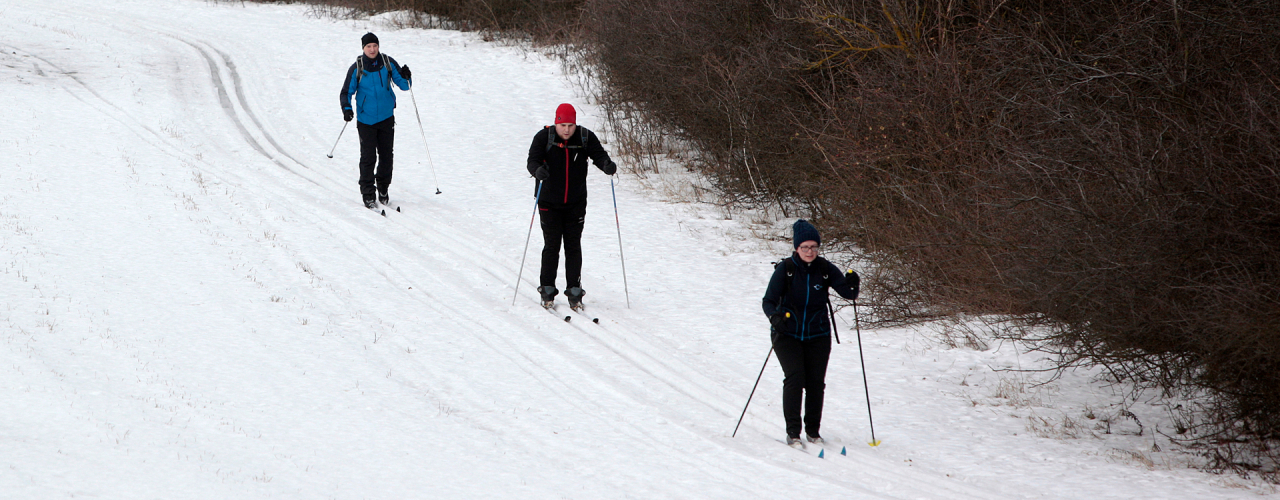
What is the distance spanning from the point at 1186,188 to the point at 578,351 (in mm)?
4772

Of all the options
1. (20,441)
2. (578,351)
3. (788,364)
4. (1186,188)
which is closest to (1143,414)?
(1186,188)

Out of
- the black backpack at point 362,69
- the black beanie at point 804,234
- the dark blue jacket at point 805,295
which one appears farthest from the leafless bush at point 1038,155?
the black backpack at point 362,69

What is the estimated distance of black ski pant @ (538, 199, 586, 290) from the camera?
8.91 metres

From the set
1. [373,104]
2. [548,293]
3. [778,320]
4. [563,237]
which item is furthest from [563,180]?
[373,104]

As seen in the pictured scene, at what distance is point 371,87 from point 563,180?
3903 mm

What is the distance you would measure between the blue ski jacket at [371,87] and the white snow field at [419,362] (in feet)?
4.10

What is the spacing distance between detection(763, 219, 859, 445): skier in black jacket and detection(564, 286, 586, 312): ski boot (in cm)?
305

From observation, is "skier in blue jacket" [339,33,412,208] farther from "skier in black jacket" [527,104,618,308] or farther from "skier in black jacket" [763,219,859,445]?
"skier in black jacket" [763,219,859,445]

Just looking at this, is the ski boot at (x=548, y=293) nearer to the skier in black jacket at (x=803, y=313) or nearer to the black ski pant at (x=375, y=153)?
the skier in black jacket at (x=803, y=313)

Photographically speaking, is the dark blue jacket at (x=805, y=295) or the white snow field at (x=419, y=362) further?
the dark blue jacket at (x=805, y=295)

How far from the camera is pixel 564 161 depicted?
8.70 m

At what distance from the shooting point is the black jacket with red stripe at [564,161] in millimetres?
8648

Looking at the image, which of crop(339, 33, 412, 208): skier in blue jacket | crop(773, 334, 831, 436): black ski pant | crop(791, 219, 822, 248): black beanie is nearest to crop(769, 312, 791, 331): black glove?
crop(773, 334, 831, 436): black ski pant

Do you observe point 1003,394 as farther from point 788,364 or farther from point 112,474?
point 112,474
